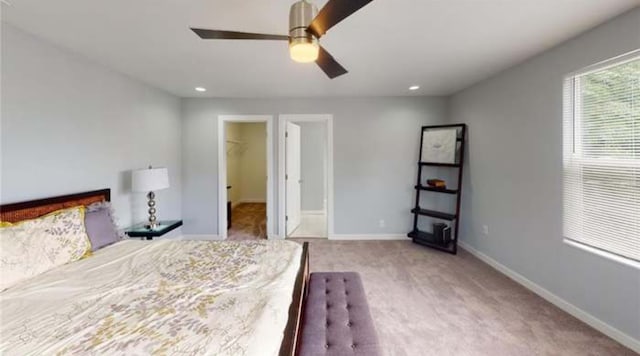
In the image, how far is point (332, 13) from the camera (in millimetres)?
1229

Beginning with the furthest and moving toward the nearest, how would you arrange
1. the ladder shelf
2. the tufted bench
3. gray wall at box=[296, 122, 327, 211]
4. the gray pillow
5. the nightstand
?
gray wall at box=[296, 122, 327, 211] < the ladder shelf < the nightstand < the gray pillow < the tufted bench

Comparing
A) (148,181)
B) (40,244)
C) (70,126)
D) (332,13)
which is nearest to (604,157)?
(332,13)

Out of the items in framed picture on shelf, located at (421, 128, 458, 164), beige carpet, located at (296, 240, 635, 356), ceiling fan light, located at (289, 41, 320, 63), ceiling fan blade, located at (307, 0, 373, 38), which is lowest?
beige carpet, located at (296, 240, 635, 356)

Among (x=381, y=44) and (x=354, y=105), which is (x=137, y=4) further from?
(x=354, y=105)

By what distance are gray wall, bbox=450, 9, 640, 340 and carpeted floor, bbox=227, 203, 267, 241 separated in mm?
3585

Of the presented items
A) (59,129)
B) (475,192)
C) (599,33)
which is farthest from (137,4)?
(475,192)

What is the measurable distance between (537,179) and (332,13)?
110 inches

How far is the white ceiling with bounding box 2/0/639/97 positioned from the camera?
5.90 feet

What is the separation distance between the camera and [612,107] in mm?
2045

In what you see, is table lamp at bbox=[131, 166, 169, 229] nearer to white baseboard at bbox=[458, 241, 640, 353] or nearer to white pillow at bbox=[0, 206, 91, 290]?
white pillow at bbox=[0, 206, 91, 290]

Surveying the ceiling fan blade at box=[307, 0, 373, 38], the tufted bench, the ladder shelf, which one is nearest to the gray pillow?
the tufted bench

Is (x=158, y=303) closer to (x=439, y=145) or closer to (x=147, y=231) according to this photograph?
(x=147, y=231)

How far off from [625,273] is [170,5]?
12.6 ft

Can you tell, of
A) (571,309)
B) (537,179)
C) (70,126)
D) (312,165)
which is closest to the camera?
(571,309)
